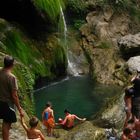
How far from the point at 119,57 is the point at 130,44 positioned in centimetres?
127

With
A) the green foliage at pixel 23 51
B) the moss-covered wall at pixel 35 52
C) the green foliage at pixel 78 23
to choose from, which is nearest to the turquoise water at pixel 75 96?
the moss-covered wall at pixel 35 52

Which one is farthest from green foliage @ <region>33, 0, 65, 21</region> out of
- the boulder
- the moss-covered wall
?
the boulder

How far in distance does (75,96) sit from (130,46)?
209 inches

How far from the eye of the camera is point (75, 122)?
18.0m

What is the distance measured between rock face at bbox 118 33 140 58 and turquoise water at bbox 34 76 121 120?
9.48 feet

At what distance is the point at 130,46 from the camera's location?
26281mm

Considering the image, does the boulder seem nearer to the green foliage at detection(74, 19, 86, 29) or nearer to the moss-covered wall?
the moss-covered wall

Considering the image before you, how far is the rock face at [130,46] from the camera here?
26.2 m

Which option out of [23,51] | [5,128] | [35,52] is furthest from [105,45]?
[5,128]

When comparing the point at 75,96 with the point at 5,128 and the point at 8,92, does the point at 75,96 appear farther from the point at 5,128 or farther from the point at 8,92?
the point at 8,92

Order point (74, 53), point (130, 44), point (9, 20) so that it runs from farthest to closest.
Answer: point (74, 53)
point (130, 44)
point (9, 20)

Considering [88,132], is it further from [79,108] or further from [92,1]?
[92,1]

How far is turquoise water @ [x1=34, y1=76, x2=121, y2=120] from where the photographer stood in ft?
67.9

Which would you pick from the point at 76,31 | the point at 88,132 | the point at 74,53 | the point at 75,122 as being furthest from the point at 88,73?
the point at 88,132
